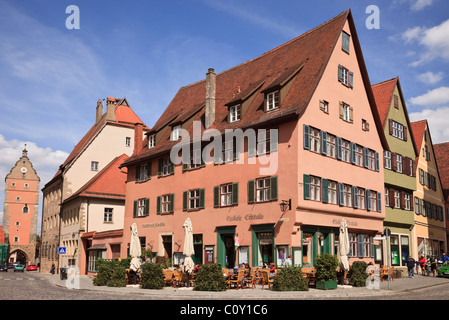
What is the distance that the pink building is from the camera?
2686 centimetres

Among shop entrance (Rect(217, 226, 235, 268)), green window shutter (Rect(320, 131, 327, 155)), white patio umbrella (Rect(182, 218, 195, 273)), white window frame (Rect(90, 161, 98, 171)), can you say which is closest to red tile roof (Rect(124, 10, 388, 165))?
green window shutter (Rect(320, 131, 327, 155))

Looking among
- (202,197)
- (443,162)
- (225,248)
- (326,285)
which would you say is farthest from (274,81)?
(443,162)

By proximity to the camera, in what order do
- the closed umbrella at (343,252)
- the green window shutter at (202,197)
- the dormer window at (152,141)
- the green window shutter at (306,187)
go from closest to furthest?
the closed umbrella at (343,252) < the green window shutter at (306,187) < the green window shutter at (202,197) < the dormer window at (152,141)

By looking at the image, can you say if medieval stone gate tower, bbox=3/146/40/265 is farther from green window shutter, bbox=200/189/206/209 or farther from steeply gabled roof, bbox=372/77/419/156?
steeply gabled roof, bbox=372/77/419/156

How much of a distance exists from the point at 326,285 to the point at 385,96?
21.8 meters

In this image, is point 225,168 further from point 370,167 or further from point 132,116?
point 132,116

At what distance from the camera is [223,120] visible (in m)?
32.2

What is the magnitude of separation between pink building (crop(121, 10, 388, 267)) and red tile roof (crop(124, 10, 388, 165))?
93 millimetres

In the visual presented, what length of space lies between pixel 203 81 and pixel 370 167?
50.8 ft

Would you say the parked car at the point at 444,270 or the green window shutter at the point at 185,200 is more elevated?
the green window shutter at the point at 185,200

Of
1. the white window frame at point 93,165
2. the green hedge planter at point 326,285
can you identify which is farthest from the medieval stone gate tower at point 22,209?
the green hedge planter at point 326,285

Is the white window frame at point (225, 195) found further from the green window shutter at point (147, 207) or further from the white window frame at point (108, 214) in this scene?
the white window frame at point (108, 214)

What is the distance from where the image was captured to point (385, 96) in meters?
38.8

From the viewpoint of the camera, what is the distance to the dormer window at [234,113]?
30.9 meters
